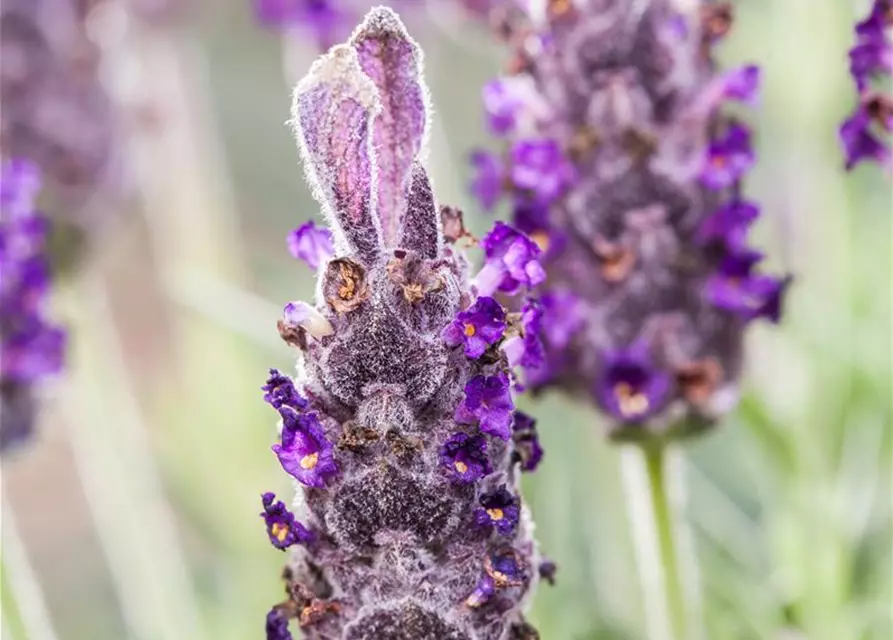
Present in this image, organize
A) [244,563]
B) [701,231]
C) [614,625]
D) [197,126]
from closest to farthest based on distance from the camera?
1. [701,231]
2. [614,625]
3. [244,563]
4. [197,126]

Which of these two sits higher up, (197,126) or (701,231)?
(197,126)

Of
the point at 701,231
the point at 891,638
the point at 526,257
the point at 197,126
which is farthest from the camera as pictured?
the point at 197,126

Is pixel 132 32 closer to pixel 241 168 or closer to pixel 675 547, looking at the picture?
pixel 675 547

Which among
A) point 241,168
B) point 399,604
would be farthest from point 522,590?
point 241,168

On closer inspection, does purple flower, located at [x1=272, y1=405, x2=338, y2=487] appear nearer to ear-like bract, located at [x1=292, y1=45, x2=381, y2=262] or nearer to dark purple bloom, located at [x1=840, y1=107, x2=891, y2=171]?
ear-like bract, located at [x1=292, y1=45, x2=381, y2=262]

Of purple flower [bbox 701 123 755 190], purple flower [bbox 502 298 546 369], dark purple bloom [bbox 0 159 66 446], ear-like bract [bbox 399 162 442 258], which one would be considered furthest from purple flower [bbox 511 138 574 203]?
dark purple bloom [bbox 0 159 66 446]

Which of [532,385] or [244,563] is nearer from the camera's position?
[532,385]

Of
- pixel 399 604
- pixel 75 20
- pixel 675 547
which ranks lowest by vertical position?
pixel 399 604
